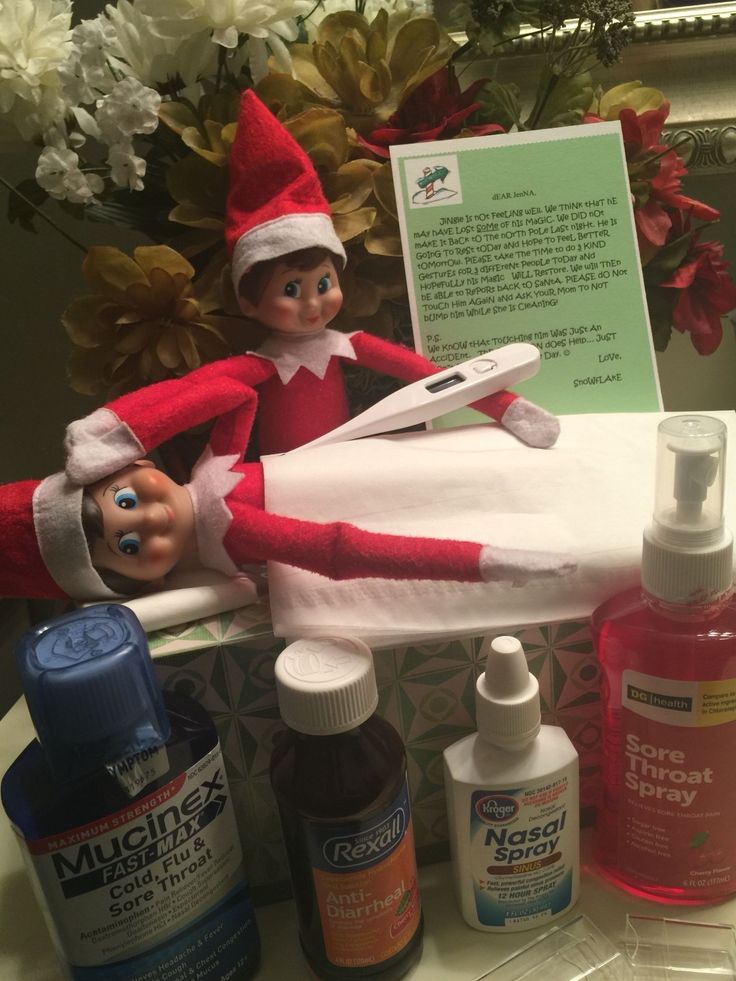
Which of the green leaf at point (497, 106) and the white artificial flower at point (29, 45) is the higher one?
the white artificial flower at point (29, 45)

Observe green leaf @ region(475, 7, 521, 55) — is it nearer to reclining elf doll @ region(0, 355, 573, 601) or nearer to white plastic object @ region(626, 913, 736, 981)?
reclining elf doll @ region(0, 355, 573, 601)

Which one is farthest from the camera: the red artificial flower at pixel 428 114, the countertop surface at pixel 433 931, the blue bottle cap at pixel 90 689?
the red artificial flower at pixel 428 114

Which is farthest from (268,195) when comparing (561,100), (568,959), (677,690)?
(568,959)

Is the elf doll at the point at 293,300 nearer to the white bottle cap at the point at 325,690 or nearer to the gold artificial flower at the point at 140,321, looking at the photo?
the gold artificial flower at the point at 140,321

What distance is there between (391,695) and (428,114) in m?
0.39

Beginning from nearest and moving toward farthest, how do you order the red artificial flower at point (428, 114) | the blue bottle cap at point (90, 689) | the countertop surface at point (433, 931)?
the blue bottle cap at point (90, 689) < the countertop surface at point (433, 931) < the red artificial flower at point (428, 114)

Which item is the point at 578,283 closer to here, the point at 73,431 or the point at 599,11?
the point at 599,11

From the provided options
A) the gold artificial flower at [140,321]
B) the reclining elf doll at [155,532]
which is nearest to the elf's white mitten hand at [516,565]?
the reclining elf doll at [155,532]

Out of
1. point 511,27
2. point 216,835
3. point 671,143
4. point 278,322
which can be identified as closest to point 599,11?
point 511,27

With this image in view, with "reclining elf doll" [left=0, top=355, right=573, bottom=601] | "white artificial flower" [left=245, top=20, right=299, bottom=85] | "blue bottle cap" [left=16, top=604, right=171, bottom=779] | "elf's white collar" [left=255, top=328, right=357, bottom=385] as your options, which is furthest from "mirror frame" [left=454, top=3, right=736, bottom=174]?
"blue bottle cap" [left=16, top=604, right=171, bottom=779]

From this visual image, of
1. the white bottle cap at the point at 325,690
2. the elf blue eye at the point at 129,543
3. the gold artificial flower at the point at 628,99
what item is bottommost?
the white bottle cap at the point at 325,690

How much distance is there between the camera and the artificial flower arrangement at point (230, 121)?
0.51m

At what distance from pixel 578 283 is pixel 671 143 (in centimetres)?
18

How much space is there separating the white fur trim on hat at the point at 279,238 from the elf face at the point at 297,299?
2cm
